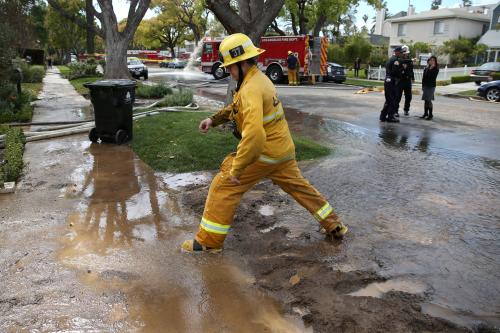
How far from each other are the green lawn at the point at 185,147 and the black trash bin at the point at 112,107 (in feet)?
1.22

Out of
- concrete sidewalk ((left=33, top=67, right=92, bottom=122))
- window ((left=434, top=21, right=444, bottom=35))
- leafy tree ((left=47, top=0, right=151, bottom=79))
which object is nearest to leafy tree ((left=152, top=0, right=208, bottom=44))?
window ((left=434, top=21, right=444, bottom=35))

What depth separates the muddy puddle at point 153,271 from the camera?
298 cm

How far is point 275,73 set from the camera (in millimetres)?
24375

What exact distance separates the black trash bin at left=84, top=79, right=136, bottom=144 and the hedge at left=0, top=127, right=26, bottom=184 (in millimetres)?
1332

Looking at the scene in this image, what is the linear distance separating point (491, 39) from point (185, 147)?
136 ft

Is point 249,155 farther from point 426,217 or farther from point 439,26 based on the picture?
A: point 439,26

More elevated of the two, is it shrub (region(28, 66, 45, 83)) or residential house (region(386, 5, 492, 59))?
residential house (region(386, 5, 492, 59))

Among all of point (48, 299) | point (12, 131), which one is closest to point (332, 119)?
point (12, 131)

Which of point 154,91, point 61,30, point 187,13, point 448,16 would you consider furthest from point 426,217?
point 61,30

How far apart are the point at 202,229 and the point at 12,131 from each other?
6.19m

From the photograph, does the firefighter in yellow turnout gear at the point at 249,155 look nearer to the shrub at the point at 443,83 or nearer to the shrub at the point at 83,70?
the shrub at the point at 83,70

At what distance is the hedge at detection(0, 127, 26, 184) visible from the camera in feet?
19.7

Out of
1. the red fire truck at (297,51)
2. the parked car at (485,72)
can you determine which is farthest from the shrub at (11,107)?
the parked car at (485,72)

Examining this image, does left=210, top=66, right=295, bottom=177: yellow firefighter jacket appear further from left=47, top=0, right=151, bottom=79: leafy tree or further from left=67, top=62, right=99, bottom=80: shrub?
left=67, top=62, right=99, bottom=80: shrub
